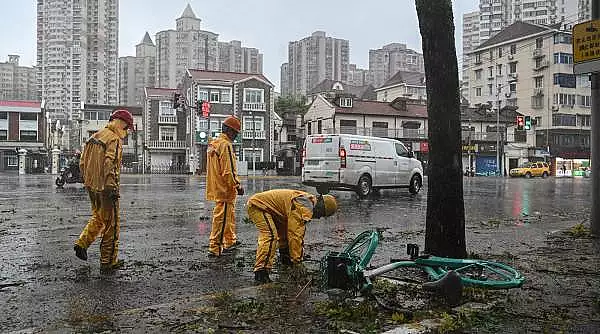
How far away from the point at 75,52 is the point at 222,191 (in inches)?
4118

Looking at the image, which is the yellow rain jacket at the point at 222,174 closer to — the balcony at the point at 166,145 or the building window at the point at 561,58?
the balcony at the point at 166,145

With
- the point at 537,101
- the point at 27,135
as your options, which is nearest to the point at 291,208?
the point at 27,135

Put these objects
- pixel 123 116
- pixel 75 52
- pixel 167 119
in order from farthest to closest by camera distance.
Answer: pixel 75 52 < pixel 167 119 < pixel 123 116

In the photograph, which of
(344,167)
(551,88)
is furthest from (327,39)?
(344,167)

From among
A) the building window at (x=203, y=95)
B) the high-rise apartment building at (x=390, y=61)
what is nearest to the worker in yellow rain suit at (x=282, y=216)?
the building window at (x=203, y=95)

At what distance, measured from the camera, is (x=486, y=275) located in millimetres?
5500

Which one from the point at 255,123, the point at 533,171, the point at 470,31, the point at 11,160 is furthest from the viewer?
the point at 470,31

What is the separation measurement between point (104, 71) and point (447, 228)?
110501mm

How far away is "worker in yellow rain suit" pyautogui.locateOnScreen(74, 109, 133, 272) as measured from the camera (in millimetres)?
6039

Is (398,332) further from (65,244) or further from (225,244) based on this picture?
(65,244)

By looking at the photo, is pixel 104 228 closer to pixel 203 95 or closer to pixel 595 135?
pixel 595 135

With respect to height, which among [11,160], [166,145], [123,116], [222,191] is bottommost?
[222,191]

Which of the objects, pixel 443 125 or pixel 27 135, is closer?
pixel 443 125

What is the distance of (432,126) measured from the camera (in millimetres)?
6125
